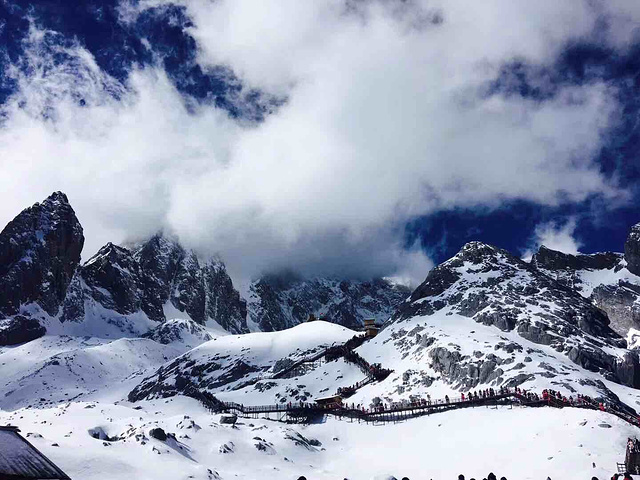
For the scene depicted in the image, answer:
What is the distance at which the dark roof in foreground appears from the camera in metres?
26.4

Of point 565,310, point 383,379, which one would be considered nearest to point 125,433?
point 383,379

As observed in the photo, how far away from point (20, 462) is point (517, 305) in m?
121

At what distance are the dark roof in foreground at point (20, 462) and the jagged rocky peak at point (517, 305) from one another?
10173 cm

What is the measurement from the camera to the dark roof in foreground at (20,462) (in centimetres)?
2636

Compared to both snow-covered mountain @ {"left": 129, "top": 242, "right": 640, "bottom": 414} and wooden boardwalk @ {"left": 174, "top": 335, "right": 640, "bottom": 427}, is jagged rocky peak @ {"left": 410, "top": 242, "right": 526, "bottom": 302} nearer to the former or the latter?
snow-covered mountain @ {"left": 129, "top": 242, "right": 640, "bottom": 414}

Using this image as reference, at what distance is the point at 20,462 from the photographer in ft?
90.2

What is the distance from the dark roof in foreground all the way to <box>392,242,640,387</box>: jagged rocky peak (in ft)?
334

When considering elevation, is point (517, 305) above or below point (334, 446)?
above

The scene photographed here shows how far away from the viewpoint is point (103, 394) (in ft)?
516

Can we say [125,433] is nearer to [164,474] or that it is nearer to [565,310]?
[164,474]

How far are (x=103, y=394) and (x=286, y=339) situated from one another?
163ft

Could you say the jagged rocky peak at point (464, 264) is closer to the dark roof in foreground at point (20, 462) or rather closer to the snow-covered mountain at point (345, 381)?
the snow-covered mountain at point (345, 381)

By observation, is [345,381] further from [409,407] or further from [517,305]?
[517,305]

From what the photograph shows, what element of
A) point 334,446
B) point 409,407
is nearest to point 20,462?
point 334,446
